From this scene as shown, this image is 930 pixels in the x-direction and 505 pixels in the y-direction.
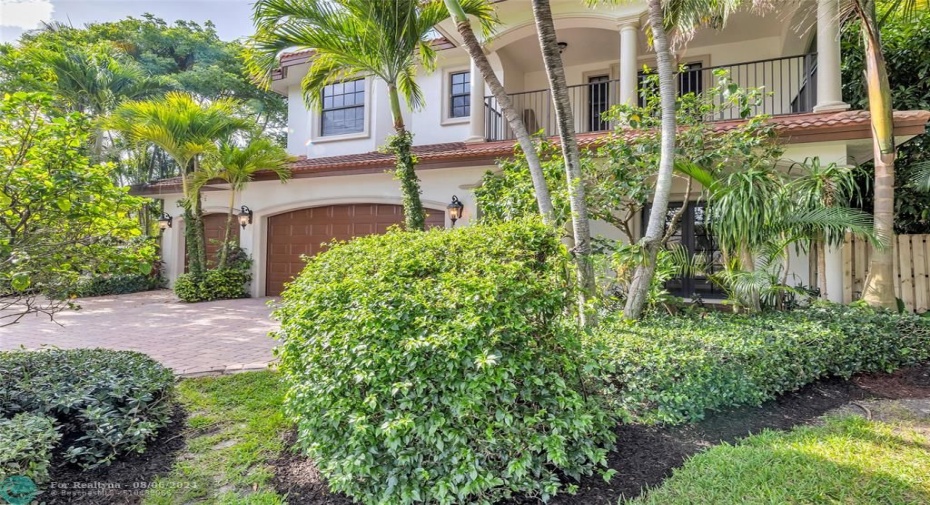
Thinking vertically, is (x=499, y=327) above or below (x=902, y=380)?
above

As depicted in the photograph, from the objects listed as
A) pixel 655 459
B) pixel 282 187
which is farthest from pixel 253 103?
pixel 655 459

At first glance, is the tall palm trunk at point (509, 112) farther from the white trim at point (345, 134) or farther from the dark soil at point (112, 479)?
the white trim at point (345, 134)

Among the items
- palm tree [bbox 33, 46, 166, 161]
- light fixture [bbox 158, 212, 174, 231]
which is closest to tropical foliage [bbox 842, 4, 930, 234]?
light fixture [bbox 158, 212, 174, 231]

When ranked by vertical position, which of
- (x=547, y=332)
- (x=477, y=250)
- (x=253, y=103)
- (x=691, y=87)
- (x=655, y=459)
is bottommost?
(x=655, y=459)

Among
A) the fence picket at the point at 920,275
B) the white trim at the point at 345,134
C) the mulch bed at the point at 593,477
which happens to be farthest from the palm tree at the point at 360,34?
the fence picket at the point at 920,275

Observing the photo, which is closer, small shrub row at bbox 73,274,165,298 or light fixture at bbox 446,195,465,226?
light fixture at bbox 446,195,465,226

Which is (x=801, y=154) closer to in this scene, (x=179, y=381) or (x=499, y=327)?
(x=499, y=327)

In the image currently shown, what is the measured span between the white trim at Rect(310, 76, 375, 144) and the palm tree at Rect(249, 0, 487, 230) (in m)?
5.44

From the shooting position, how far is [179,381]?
4.78 meters

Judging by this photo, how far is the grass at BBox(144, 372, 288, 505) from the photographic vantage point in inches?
108

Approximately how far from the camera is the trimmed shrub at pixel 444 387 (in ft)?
8.05

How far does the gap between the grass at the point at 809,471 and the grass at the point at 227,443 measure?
241cm

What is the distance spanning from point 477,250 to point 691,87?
1013 cm

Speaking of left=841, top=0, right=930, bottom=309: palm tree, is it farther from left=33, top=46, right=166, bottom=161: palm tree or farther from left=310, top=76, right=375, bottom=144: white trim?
left=33, top=46, right=166, bottom=161: palm tree
